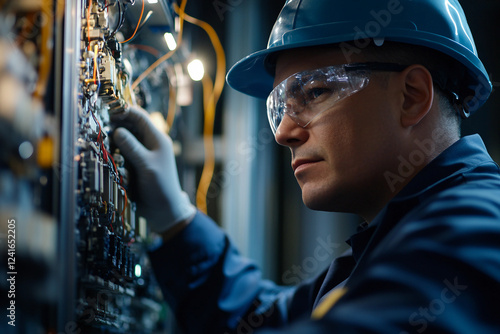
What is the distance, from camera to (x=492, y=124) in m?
2.45

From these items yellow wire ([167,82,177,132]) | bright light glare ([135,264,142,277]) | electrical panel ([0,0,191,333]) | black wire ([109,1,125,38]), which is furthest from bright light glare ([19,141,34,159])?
yellow wire ([167,82,177,132])

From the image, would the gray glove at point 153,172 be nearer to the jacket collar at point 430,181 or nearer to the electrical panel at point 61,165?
the electrical panel at point 61,165

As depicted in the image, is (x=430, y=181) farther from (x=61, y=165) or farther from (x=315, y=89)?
(x=61, y=165)

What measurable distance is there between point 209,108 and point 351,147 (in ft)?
5.28

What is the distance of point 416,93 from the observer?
1.13m

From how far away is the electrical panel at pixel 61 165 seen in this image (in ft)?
3.01

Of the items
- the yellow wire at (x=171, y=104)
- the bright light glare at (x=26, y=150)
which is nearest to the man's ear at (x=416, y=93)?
the bright light glare at (x=26, y=150)

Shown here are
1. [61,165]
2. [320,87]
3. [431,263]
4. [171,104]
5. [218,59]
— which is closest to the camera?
[431,263]

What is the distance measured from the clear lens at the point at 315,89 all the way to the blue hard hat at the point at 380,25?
79 mm

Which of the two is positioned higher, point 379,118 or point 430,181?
point 379,118

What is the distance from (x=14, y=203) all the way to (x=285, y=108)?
696mm

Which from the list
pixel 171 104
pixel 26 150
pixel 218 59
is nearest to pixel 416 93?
pixel 26 150

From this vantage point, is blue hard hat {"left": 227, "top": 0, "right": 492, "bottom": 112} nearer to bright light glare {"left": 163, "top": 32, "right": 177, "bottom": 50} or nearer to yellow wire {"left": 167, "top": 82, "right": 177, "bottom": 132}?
bright light glare {"left": 163, "top": 32, "right": 177, "bottom": 50}

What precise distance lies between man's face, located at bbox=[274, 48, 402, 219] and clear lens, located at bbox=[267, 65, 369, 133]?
0.02 m
